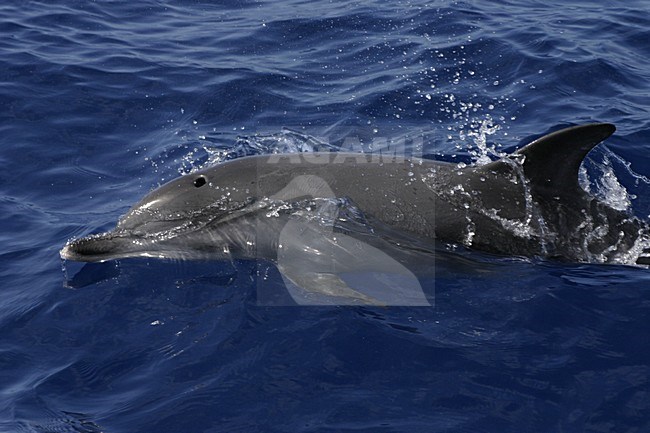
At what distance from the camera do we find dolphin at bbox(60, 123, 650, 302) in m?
8.25

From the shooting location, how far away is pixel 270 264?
8.64m

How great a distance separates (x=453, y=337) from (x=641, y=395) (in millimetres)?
1538

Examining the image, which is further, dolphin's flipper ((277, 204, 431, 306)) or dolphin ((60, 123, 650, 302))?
dolphin ((60, 123, 650, 302))

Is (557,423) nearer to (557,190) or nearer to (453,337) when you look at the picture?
(453,337)

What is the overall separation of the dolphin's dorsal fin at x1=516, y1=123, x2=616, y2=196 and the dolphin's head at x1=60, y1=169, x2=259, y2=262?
2.59 metres

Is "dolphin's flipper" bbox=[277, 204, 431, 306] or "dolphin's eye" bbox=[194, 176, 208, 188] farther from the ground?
"dolphin's eye" bbox=[194, 176, 208, 188]

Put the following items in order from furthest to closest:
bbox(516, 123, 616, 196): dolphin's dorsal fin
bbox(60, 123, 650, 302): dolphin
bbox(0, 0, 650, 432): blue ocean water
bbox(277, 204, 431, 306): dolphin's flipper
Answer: bbox(60, 123, 650, 302): dolphin
bbox(277, 204, 431, 306): dolphin's flipper
bbox(516, 123, 616, 196): dolphin's dorsal fin
bbox(0, 0, 650, 432): blue ocean water

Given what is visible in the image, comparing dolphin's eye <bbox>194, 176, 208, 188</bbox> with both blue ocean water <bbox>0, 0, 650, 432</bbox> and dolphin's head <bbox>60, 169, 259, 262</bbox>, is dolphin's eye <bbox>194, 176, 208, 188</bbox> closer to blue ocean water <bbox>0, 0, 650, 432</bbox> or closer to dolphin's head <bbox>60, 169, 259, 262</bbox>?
dolphin's head <bbox>60, 169, 259, 262</bbox>

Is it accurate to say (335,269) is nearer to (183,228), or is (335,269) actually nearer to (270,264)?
(270,264)

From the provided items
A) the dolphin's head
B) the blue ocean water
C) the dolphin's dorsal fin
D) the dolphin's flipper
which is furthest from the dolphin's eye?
the dolphin's dorsal fin

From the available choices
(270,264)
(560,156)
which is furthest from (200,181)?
(560,156)

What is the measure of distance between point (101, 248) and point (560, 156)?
14.2 ft

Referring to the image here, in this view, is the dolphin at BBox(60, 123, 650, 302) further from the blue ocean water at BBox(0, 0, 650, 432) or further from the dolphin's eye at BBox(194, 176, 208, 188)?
the blue ocean water at BBox(0, 0, 650, 432)

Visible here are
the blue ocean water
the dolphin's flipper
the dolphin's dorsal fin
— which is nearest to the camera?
the blue ocean water
